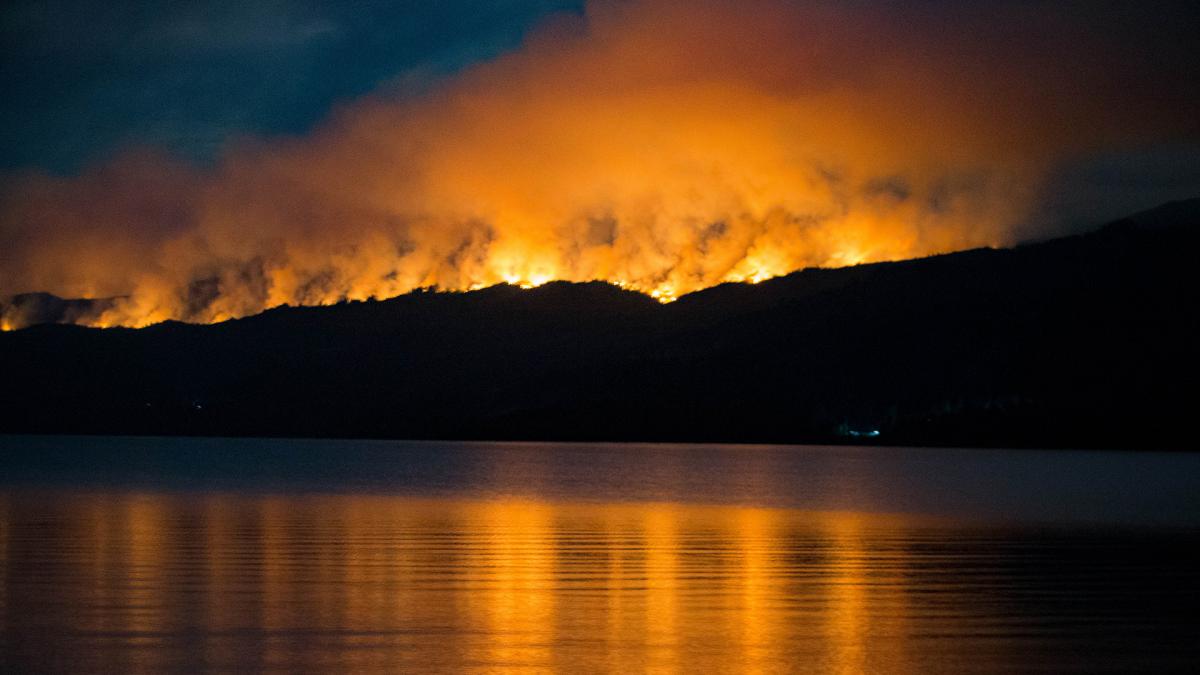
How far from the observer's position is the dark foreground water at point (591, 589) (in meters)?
23.6

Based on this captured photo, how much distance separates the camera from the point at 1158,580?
3522 centimetres

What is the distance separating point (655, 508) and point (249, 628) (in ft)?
147

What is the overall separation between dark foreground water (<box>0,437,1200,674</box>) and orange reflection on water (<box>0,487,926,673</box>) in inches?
4.1

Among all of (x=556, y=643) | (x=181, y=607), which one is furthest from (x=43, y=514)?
(x=556, y=643)

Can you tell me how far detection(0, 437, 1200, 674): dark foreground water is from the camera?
23.6m

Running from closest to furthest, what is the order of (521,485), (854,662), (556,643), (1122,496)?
(854,662)
(556,643)
(1122,496)
(521,485)

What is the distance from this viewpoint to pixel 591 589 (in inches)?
1287

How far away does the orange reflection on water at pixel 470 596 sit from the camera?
77.4 ft

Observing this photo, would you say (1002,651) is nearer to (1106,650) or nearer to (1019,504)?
(1106,650)

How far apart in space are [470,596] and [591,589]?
2.98m

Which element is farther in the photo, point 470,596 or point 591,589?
point 591,589

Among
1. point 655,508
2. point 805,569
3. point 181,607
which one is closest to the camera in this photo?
point 181,607

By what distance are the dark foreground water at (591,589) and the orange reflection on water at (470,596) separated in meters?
0.10

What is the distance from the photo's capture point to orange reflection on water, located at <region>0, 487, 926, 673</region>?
77.4 ft
